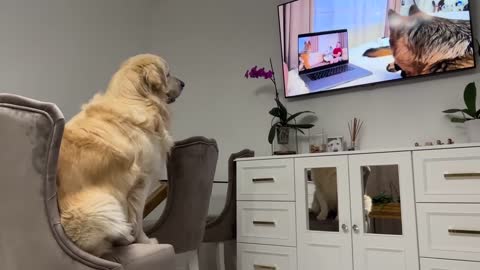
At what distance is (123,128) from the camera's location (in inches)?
63.9

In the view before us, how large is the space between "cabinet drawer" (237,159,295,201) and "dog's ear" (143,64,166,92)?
85cm

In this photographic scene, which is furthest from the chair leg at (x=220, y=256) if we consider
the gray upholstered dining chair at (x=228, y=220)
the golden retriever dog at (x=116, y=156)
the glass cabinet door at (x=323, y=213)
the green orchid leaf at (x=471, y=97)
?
the green orchid leaf at (x=471, y=97)

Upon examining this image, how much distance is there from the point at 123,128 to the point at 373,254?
1.38m

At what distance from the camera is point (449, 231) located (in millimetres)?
1887

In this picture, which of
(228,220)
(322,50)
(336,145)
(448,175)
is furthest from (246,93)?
(448,175)

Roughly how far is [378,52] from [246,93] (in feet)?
3.55

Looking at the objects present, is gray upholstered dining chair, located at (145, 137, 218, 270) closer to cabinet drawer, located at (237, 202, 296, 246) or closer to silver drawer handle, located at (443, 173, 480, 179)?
cabinet drawer, located at (237, 202, 296, 246)

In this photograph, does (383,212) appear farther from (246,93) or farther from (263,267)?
(246,93)

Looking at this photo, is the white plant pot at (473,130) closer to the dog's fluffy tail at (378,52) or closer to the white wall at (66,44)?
the dog's fluffy tail at (378,52)

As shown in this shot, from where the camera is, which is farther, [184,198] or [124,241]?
[184,198]

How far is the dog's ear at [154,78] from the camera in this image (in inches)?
76.4

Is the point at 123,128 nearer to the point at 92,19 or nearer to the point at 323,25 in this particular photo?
the point at 323,25

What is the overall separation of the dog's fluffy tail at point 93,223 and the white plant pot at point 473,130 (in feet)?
6.52

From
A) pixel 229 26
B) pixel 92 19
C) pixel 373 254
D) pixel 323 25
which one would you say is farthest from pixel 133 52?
pixel 373 254
